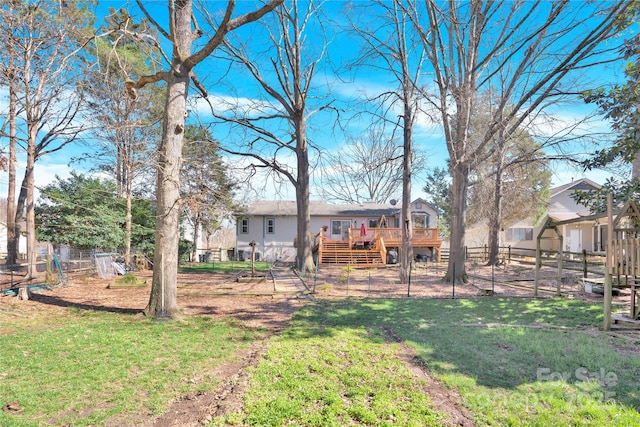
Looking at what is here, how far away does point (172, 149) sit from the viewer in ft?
25.7

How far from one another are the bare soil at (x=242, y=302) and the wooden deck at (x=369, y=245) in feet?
17.4

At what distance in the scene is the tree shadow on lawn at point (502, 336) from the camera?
4641 mm

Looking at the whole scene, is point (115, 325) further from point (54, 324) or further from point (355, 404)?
point (355, 404)

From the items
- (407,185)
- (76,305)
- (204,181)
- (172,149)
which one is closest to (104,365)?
(172,149)

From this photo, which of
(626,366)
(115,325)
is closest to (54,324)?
(115,325)

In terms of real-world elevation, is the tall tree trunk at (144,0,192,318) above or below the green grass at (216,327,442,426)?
above

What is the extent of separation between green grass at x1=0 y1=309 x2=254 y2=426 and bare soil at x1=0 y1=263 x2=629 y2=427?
30cm

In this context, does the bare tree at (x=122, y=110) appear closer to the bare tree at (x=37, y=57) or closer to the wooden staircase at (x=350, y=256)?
the bare tree at (x=37, y=57)

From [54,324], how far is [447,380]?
25.1 ft

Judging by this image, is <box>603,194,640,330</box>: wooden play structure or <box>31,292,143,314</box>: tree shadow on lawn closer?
<box>603,194,640,330</box>: wooden play structure

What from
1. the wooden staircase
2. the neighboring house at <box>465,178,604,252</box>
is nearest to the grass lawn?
the wooden staircase

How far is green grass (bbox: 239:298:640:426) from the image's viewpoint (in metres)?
3.60

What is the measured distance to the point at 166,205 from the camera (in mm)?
7723

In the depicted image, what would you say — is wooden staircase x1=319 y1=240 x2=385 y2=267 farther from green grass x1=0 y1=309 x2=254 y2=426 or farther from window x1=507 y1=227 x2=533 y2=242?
window x1=507 y1=227 x2=533 y2=242
